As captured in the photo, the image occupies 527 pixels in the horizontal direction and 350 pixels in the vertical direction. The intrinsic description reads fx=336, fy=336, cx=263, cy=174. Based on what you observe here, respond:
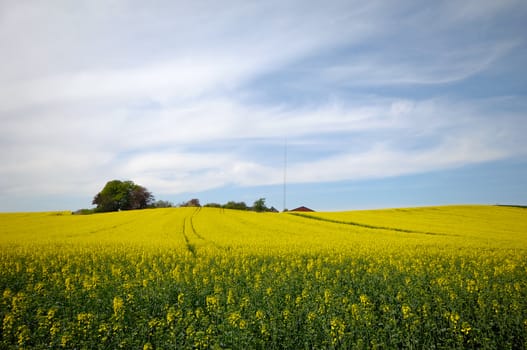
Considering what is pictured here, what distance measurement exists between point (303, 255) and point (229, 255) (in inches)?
147

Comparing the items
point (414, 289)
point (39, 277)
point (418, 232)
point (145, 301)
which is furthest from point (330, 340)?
point (418, 232)

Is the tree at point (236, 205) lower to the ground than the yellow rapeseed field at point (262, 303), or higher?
higher

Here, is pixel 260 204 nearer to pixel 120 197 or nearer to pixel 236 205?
pixel 236 205

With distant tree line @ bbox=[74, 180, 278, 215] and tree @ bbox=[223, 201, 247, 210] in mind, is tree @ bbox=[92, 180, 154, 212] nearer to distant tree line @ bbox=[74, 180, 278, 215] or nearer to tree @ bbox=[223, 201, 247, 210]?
distant tree line @ bbox=[74, 180, 278, 215]

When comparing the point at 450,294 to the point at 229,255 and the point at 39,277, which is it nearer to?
the point at 229,255

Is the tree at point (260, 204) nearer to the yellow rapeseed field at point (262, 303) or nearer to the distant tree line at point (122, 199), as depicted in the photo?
the distant tree line at point (122, 199)

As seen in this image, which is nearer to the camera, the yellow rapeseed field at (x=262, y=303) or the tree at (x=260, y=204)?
the yellow rapeseed field at (x=262, y=303)

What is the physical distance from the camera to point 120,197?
8488cm

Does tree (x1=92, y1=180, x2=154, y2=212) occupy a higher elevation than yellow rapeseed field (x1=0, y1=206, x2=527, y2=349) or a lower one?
higher

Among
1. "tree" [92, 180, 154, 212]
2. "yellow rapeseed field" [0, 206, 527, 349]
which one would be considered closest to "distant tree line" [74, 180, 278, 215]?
"tree" [92, 180, 154, 212]

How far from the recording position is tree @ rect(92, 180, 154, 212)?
85.0m

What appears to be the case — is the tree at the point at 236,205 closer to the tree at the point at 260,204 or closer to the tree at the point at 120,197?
the tree at the point at 260,204

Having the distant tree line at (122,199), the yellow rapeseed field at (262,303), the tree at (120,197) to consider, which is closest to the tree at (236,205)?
the distant tree line at (122,199)

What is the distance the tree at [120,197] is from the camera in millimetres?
85000
